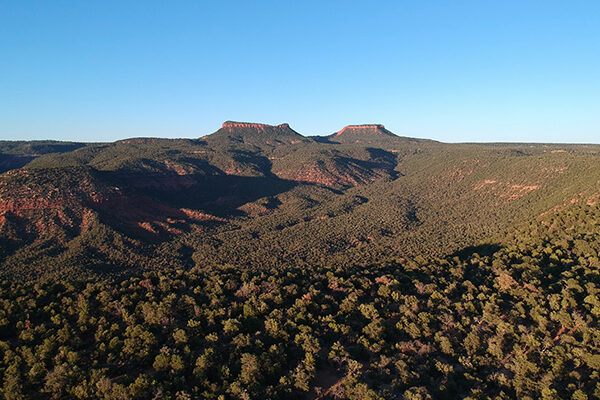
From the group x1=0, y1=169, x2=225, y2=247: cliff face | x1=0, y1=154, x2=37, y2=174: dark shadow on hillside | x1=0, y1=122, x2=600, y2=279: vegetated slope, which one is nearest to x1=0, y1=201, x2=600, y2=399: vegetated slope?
x1=0, y1=122, x2=600, y2=279: vegetated slope

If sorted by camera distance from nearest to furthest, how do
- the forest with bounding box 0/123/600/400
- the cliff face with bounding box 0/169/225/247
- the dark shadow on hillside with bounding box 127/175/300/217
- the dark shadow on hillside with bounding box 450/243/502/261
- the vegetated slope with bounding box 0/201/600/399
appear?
the vegetated slope with bounding box 0/201/600/399
the forest with bounding box 0/123/600/400
the dark shadow on hillside with bounding box 450/243/502/261
the cliff face with bounding box 0/169/225/247
the dark shadow on hillside with bounding box 127/175/300/217

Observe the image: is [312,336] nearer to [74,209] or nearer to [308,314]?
[308,314]

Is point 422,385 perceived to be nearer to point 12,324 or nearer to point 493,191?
point 12,324

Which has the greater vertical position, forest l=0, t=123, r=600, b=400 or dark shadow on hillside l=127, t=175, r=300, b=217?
dark shadow on hillside l=127, t=175, r=300, b=217

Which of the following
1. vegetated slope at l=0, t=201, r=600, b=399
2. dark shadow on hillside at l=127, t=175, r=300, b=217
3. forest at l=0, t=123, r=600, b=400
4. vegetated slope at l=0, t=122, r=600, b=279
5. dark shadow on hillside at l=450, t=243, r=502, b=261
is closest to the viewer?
vegetated slope at l=0, t=201, r=600, b=399

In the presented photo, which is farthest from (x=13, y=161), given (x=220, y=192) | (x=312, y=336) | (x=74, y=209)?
(x=312, y=336)

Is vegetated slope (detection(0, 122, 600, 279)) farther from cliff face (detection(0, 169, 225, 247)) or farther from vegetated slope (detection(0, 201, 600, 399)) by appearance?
vegetated slope (detection(0, 201, 600, 399))
